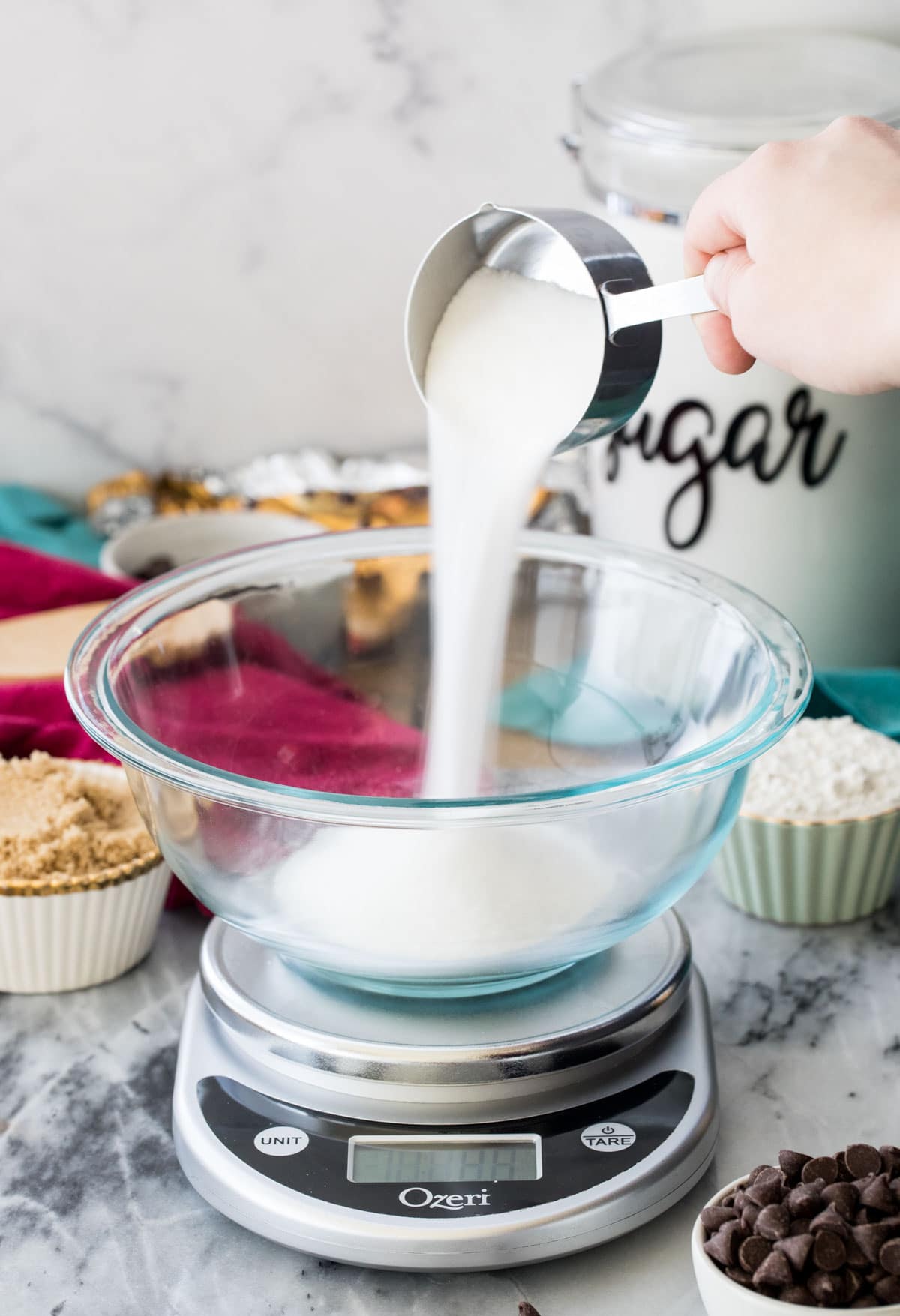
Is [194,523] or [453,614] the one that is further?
[194,523]

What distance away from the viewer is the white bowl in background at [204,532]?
3.91ft

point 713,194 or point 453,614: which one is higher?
point 713,194

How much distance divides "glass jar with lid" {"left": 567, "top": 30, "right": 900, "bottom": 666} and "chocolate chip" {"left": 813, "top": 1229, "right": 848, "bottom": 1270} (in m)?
0.59

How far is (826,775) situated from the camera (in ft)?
2.85

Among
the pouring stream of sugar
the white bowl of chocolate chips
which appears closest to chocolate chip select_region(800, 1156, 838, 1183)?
the white bowl of chocolate chips

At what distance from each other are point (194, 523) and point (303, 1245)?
28.2 inches

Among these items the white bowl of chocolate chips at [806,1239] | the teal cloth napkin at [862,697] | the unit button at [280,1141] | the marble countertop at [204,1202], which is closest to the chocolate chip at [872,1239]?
the white bowl of chocolate chips at [806,1239]

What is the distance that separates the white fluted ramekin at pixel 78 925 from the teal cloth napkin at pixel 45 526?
1.62ft

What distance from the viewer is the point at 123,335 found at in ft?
4.18

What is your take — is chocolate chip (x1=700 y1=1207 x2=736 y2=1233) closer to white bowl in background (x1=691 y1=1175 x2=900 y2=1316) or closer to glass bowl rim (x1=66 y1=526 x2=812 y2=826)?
white bowl in background (x1=691 y1=1175 x2=900 y2=1316)

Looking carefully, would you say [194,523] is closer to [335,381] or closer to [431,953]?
[335,381]

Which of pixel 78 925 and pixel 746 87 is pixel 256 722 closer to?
pixel 78 925

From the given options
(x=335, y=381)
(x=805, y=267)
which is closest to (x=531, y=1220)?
(x=805, y=267)

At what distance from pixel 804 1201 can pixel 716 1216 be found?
4 centimetres
